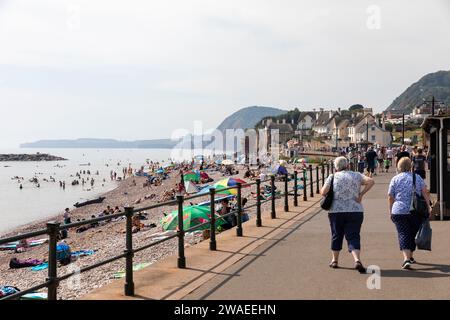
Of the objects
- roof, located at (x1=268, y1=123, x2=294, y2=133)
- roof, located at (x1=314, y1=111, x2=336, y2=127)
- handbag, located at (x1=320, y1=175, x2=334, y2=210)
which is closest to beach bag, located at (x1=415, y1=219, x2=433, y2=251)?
handbag, located at (x1=320, y1=175, x2=334, y2=210)

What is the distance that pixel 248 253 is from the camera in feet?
30.7

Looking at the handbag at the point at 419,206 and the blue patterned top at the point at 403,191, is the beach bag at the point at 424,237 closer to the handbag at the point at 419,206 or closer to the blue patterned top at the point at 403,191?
the handbag at the point at 419,206

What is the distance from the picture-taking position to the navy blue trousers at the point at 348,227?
7.76m

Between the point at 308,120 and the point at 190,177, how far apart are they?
480ft

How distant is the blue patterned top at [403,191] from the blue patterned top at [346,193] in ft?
1.63

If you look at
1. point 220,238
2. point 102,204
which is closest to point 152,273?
point 220,238

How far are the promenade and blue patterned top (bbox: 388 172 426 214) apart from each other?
817mm

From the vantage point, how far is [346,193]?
7805mm

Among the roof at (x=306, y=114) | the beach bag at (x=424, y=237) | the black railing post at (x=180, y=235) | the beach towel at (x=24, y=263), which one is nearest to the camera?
the beach bag at (x=424, y=237)

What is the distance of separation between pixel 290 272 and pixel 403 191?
190 cm

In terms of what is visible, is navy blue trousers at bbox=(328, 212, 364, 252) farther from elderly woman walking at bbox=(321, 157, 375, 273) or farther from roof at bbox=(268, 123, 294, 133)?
roof at bbox=(268, 123, 294, 133)

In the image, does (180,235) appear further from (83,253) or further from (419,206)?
(83,253)

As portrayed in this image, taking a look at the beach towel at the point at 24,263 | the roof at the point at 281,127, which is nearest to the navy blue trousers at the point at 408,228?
the beach towel at the point at 24,263
